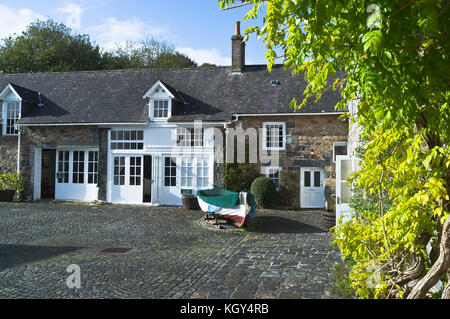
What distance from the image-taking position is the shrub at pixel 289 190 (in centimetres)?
1593

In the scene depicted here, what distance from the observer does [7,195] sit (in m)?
17.0

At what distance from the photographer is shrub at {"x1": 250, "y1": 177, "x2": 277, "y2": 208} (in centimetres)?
1512

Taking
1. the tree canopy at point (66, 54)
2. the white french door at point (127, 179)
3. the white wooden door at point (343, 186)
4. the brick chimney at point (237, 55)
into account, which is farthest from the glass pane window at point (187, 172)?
the tree canopy at point (66, 54)

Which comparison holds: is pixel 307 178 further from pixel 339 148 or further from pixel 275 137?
pixel 275 137

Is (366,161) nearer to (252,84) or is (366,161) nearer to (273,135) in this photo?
(273,135)

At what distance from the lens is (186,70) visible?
20.0 meters

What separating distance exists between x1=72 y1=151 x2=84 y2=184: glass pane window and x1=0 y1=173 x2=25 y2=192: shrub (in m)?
2.52

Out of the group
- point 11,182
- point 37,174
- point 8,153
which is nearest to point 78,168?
point 37,174

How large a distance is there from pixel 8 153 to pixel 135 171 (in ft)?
23.6

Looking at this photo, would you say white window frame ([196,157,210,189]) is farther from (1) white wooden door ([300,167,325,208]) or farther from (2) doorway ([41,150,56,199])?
(2) doorway ([41,150,56,199])

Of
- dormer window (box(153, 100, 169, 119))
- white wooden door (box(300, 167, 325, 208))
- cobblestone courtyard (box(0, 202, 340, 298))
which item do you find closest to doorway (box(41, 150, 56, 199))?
cobblestone courtyard (box(0, 202, 340, 298))

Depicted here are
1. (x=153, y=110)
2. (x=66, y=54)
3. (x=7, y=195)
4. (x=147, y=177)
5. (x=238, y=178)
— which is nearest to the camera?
(x=238, y=178)

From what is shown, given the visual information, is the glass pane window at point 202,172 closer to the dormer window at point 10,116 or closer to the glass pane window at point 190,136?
the glass pane window at point 190,136
